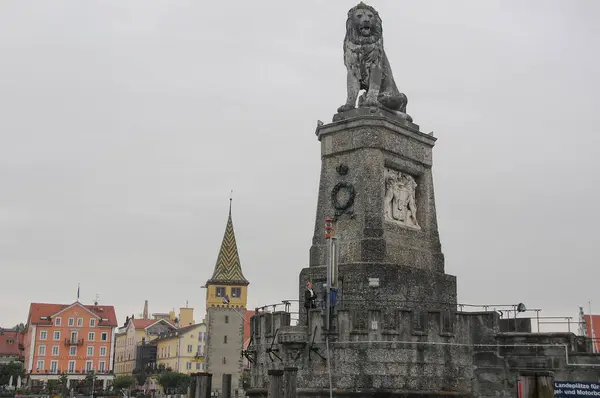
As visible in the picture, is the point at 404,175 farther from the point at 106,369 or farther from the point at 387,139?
the point at 106,369

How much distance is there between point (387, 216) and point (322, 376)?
5.46 metres

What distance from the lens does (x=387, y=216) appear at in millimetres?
23281

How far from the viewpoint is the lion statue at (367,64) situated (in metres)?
24.9

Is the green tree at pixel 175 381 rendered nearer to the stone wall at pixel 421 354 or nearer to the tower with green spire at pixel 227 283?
the tower with green spire at pixel 227 283

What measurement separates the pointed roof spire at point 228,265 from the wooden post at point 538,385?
80.4 metres

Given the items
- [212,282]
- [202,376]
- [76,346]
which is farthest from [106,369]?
[202,376]

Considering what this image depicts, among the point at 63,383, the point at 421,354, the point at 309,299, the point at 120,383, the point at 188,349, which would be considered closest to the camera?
the point at 421,354

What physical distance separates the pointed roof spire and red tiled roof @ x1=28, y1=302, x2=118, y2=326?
22.6 meters

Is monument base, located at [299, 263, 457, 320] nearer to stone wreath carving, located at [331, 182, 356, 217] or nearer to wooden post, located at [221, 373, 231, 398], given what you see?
stone wreath carving, located at [331, 182, 356, 217]

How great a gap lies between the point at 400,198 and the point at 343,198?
6.10 ft

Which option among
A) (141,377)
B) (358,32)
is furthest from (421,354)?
(141,377)

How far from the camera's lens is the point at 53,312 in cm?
10619

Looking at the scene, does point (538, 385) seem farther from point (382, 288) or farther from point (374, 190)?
point (374, 190)

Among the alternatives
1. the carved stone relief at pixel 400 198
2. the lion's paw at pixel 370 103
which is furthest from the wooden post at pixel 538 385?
the lion's paw at pixel 370 103
